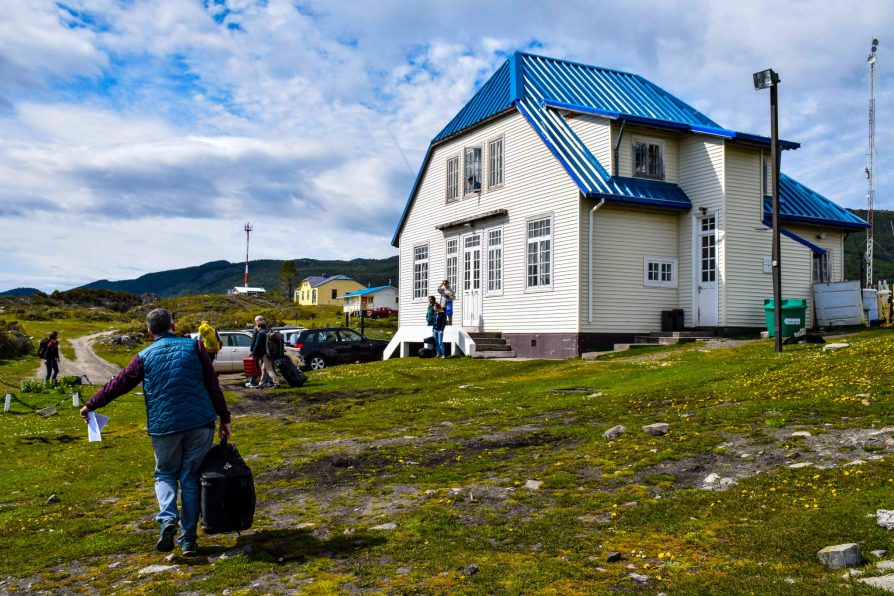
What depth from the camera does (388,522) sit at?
22.3 ft

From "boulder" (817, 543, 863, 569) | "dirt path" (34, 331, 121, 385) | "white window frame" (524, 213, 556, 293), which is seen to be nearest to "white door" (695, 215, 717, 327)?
"white window frame" (524, 213, 556, 293)

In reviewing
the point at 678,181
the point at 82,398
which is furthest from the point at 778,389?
the point at 82,398

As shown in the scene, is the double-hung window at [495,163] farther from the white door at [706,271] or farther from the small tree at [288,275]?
the small tree at [288,275]

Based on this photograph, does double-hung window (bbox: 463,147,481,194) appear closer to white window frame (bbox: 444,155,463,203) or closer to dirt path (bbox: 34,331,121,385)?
white window frame (bbox: 444,155,463,203)

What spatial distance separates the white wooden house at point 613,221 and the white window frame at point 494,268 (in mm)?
55

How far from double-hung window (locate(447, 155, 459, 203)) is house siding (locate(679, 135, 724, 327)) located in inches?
330

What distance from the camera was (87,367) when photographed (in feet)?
117

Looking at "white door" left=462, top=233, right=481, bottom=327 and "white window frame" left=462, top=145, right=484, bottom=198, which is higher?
"white window frame" left=462, top=145, right=484, bottom=198

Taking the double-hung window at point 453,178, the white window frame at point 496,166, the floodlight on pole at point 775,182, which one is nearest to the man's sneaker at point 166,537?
the floodlight on pole at point 775,182

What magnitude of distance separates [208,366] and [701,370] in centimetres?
1148

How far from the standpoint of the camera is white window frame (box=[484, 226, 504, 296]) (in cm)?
2628

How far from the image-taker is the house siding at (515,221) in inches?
914

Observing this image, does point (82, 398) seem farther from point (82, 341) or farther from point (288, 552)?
point (82, 341)

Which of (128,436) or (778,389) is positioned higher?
(778,389)
